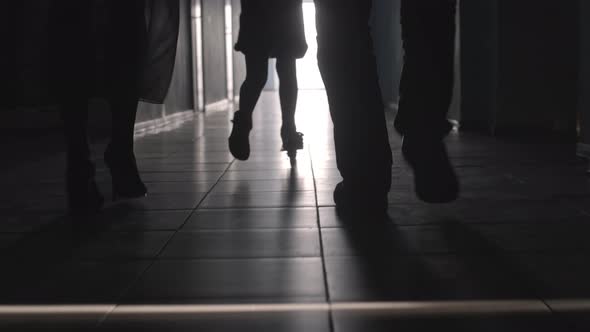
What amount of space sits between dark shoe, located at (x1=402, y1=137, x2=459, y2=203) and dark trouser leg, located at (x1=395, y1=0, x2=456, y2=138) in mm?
33

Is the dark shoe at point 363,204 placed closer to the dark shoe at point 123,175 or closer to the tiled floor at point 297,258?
the tiled floor at point 297,258

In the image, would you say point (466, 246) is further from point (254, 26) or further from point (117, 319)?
point (254, 26)

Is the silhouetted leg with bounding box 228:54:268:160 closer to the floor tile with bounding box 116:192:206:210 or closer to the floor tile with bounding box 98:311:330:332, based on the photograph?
the floor tile with bounding box 116:192:206:210

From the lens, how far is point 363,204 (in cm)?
170

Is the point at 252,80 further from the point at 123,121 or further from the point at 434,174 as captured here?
the point at 434,174

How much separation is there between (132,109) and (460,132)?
263cm

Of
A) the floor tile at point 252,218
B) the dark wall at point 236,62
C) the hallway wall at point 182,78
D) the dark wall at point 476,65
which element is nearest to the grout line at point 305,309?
the floor tile at point 252,218

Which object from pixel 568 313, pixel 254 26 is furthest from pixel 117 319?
pixel 254 26

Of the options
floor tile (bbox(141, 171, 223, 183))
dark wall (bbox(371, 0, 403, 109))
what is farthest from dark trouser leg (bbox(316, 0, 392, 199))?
dark wall (bbox(371, 0, 403, 109))

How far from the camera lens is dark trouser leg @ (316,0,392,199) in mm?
1684

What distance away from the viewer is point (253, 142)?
12.8ft

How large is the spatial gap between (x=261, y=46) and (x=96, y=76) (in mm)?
925

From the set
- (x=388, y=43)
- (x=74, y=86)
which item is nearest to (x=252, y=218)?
(x=74, y=86)

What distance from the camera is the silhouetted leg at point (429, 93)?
1658 mm
